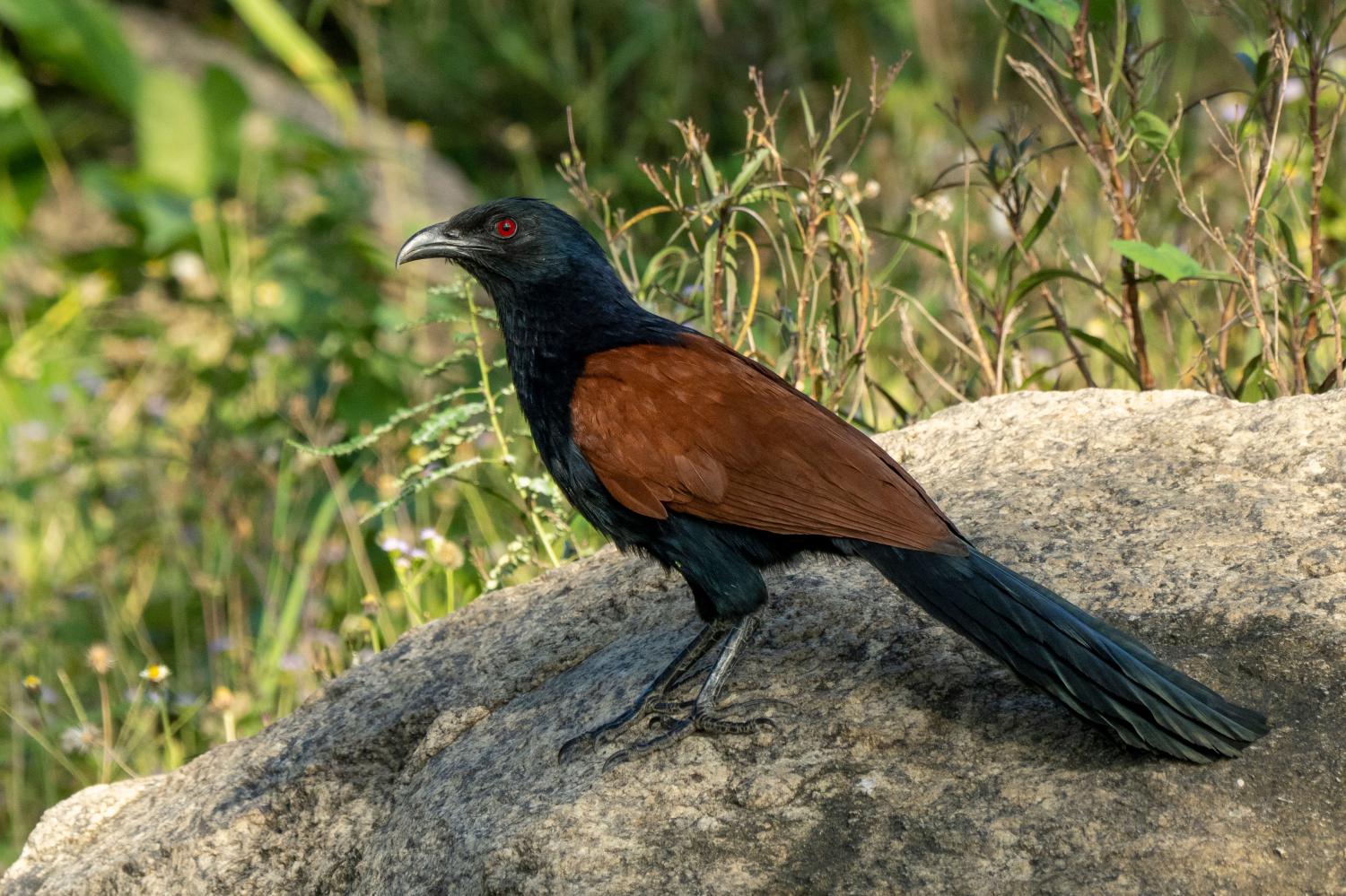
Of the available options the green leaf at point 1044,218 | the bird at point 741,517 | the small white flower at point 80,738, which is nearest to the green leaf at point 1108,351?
the green leaf at point 1044,218

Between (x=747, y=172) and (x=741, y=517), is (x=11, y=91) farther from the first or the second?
(x=741, y=517)

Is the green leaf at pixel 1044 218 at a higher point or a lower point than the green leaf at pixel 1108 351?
higher

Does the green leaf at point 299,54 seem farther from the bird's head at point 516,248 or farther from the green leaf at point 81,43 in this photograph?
the bird's head at point 516,248

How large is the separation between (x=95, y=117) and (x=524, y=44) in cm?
226

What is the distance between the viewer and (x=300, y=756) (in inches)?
115

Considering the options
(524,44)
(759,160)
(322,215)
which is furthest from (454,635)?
(524,44)

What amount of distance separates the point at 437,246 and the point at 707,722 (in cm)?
125

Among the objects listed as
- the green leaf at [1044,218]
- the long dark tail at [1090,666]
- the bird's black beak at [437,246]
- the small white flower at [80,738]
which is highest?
the bird's black beak at [437,246]

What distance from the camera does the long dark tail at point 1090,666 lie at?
6.92 ft

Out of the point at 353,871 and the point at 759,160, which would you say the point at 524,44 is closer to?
the point at 759,160

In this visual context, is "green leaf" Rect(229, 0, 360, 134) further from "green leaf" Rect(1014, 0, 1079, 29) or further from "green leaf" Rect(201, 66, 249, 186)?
"green leaf" Rect(1014, 0, 1079, 29)

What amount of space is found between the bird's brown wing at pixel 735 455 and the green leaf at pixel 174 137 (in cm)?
467

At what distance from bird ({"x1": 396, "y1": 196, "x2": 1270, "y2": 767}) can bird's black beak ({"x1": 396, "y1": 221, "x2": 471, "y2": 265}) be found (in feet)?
0.92

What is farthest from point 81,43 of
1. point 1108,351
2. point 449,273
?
point 1108,351
